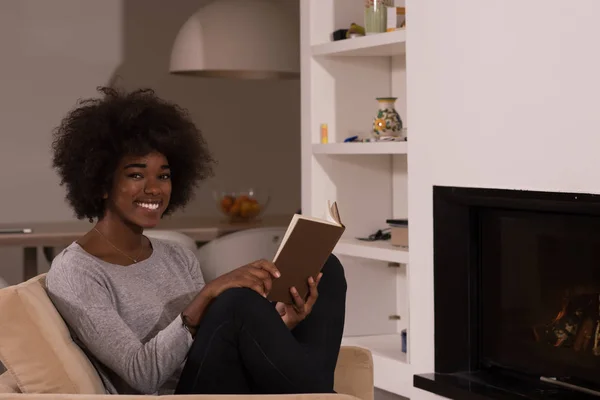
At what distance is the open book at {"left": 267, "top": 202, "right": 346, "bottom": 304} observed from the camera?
214 cm

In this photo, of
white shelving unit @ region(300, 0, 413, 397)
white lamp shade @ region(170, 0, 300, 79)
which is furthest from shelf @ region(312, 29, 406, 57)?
white lamp shade @ region(170, 0, 300, 79)

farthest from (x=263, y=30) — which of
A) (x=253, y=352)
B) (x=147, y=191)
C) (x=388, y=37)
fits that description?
(x=253, y=352)

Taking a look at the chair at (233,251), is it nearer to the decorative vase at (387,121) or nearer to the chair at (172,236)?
the chair at (172,236)

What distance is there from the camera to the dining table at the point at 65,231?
4.22 meters

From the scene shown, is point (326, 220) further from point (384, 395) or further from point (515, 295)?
point (384, 395)

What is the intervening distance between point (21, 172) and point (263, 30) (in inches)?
72.9

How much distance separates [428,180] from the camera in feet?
10.9

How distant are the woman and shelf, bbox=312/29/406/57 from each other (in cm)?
114

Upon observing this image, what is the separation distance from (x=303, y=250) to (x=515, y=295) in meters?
1.13

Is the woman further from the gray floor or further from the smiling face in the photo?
the gray floor

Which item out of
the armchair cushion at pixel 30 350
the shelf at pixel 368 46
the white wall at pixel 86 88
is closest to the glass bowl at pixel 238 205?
the white wall at pixel 86 88

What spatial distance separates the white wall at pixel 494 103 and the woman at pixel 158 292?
82 cm

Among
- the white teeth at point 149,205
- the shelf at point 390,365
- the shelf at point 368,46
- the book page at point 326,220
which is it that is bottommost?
the shelf at point 390,365

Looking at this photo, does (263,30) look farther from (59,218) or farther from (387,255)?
(59,218)
